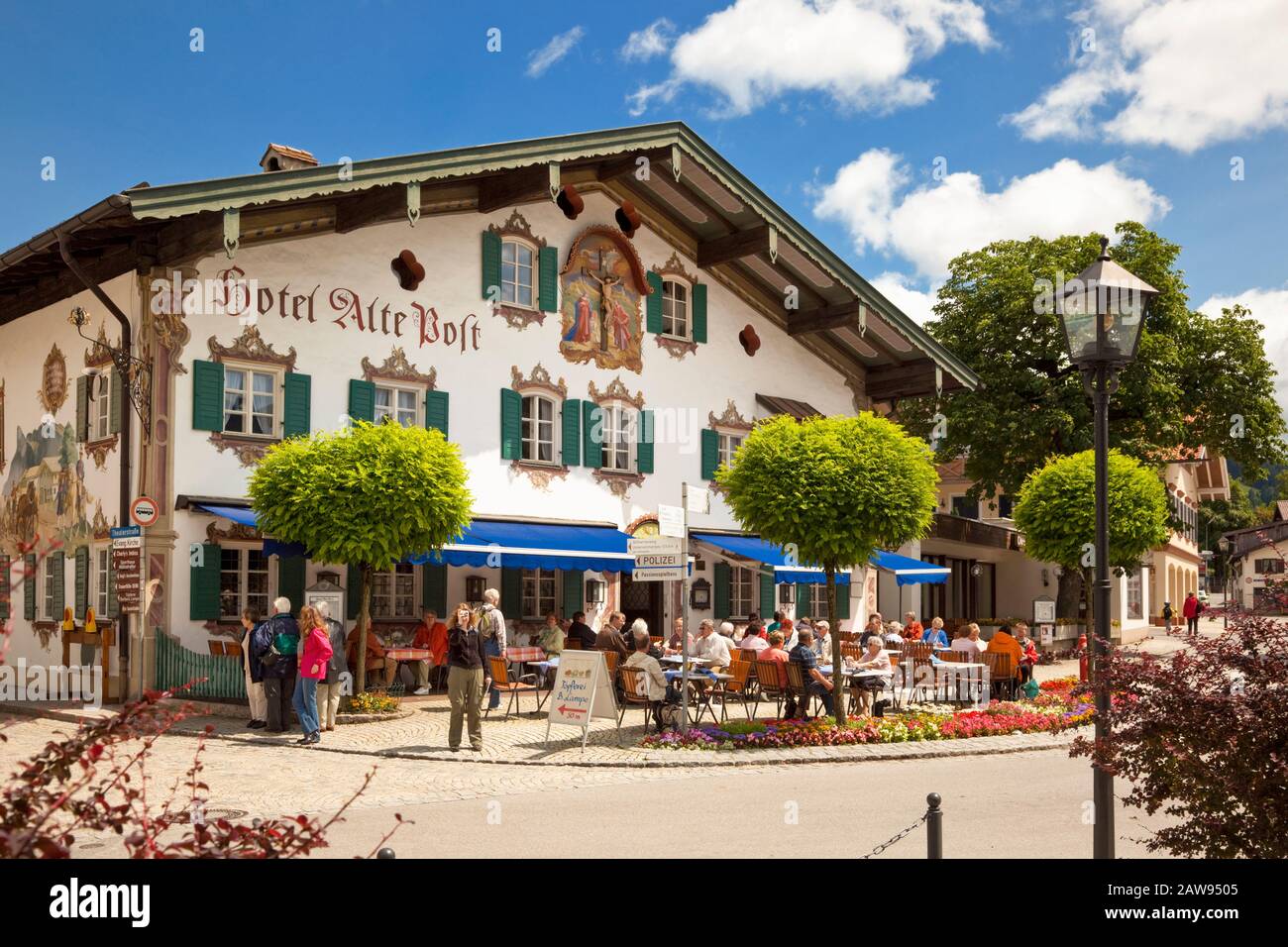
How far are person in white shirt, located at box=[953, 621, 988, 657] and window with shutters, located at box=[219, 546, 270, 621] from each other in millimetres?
10054

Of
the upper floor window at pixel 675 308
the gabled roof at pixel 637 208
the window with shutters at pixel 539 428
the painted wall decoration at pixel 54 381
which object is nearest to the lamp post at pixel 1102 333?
the gabled roof at pixel 637 208

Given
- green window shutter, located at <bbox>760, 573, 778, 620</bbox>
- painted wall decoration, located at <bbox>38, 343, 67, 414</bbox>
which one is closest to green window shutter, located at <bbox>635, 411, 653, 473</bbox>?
green window shutter, located at <bbox>760, 573, 778, 620</bbox>

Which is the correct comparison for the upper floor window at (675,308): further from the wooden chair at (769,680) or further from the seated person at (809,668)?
the seated person at (809,668)

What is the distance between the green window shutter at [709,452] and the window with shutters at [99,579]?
10608 millimetres

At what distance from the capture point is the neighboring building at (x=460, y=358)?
61.5ft

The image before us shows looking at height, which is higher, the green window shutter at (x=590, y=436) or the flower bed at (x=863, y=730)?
the green window shutter at (x=590, y=436)

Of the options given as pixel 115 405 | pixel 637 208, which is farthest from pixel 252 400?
pixel 637 208

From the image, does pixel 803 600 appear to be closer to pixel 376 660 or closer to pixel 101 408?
pixel 376 660

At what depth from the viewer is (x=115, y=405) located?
1934 cm

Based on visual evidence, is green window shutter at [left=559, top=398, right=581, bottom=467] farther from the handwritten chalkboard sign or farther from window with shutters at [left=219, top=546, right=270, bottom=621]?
the handwritten chalkboard sign
